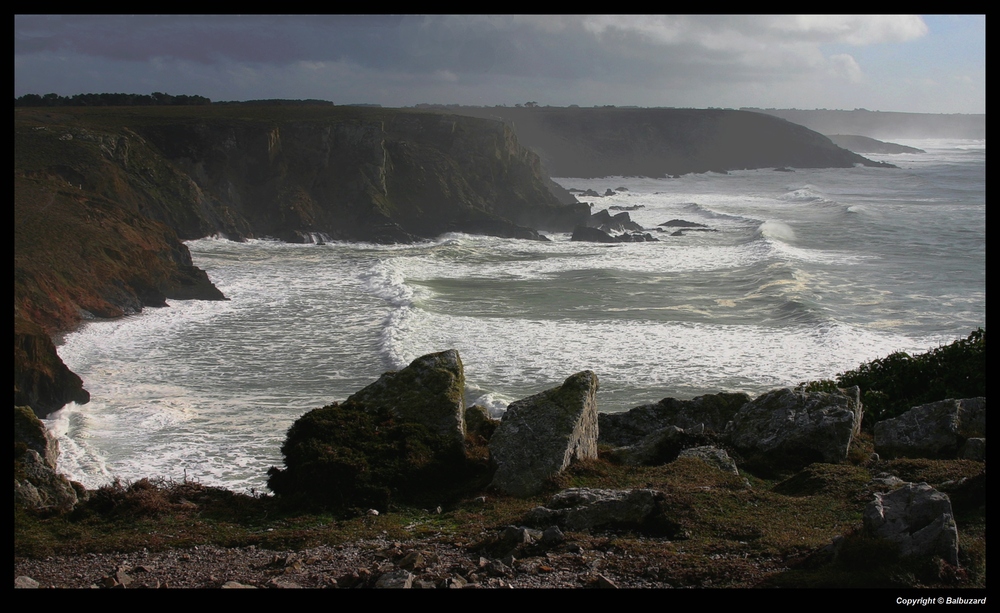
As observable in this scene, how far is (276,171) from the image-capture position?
58.5 meters

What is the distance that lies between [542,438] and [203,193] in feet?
154

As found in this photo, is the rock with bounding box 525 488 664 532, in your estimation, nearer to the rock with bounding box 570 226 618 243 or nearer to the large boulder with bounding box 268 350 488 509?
the large boulder with bounding box 268 350 488 509

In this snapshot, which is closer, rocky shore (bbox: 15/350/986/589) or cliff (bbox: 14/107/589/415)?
rocky shore (bbox: 15/350/986/589)

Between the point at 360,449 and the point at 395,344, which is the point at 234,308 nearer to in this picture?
the point at 395,344

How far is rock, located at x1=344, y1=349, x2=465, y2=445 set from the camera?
1118 centimetres

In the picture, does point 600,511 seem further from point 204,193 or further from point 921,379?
point 204,193

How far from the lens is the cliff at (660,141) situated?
397 feet

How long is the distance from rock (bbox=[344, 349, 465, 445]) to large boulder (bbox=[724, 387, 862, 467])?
412 centimetres

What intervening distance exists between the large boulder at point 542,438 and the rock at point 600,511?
55.2 inches


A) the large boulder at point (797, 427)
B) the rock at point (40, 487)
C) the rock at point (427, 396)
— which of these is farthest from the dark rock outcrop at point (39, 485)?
the large boulder at point (797, 427)

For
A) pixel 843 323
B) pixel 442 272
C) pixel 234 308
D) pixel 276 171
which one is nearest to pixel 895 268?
pixel 843 323

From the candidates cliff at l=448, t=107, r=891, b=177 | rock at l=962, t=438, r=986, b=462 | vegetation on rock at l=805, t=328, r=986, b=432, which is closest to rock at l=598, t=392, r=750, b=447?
vegetation on rock at l=805, t=328, r=986, b=432

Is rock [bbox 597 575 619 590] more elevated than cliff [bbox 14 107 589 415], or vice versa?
cliff [bbox 14 107 589 415]

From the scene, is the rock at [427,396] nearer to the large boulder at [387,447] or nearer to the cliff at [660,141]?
the large boulder at [387,447]
